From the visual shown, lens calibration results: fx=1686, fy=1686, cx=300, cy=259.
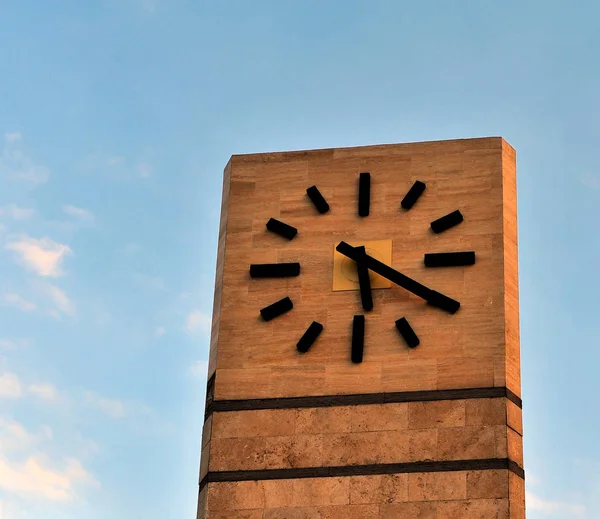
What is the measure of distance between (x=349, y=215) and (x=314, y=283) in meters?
1.03

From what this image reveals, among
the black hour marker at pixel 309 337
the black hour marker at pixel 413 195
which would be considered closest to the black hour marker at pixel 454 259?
the black hour marker at pixel 413 195

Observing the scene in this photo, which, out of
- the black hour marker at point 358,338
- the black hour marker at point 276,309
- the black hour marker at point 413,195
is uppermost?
the black hour marker at point 413,195

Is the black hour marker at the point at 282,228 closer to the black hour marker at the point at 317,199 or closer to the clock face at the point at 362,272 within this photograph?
the clock face at the point at 362,272

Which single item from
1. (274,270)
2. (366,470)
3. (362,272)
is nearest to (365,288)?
(362,272)

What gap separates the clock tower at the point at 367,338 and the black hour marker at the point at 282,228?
2 cm

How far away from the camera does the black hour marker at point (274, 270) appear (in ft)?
67.0

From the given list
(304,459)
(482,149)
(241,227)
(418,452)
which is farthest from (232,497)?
(482,149)

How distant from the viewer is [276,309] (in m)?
20.2

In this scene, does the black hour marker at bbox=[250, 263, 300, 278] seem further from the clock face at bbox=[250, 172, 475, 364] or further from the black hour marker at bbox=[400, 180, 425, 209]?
the black hour marker at bbox=[400, 180, 425, 209]

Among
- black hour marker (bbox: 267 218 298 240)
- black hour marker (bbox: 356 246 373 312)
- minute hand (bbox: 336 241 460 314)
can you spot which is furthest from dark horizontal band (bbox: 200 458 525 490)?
black hour marker (bbox: 267 218 298 240)

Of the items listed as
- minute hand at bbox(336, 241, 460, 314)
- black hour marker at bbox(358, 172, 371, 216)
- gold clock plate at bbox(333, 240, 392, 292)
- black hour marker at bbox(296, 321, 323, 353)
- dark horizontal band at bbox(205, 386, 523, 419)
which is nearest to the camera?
dark horizontal band at bbox(205, 386, 523, 419)

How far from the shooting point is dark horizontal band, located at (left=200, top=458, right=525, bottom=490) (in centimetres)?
1852

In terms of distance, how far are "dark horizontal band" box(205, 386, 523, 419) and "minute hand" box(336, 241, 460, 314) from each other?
3.54 ft

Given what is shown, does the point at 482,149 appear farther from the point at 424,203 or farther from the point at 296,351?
the point at 296,351
